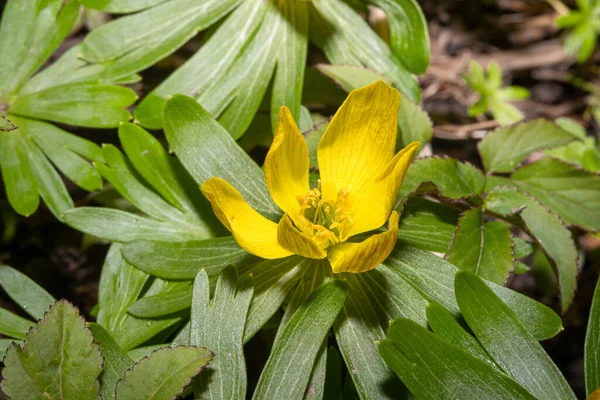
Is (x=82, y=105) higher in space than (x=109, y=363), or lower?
higher

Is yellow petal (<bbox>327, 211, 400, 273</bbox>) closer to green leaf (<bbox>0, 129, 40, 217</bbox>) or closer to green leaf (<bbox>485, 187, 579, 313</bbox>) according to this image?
green leaf (<bbox>485, 187, 579, 313</bbox>)

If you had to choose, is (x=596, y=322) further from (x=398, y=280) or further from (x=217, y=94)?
(x=217, y=94)

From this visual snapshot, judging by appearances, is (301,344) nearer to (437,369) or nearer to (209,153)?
(437,369)

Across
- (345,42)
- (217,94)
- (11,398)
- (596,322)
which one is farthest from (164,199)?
(596,322)

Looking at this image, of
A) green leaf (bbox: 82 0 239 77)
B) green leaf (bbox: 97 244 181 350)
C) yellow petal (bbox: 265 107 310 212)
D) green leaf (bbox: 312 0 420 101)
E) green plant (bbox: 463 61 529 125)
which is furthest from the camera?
green plant (bbox: 463 61 529 125)

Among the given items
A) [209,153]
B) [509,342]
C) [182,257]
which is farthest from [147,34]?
[509,342]

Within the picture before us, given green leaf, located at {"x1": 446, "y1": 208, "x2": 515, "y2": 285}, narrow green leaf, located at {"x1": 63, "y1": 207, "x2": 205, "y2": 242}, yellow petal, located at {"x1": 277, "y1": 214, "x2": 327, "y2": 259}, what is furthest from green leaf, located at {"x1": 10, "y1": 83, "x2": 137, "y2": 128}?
green leaf, located at {"x1": 446, "y1": 208, "x2": 515, "y2": 285}

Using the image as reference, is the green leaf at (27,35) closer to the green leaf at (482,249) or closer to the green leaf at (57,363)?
the green leaf at (57,363)

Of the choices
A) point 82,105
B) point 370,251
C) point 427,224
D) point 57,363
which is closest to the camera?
point 370,251
